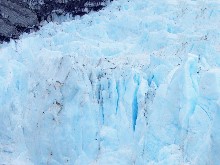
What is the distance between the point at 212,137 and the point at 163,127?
4.46 ft

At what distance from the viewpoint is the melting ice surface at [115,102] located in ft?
29.8

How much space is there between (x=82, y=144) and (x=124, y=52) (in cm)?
388

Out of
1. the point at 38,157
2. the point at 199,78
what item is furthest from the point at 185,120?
the point at 38,157

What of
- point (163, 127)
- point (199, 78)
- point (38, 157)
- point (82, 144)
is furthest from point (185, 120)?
point (38, 157)

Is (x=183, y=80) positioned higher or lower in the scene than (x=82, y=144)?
higher

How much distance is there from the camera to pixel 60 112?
1036cm

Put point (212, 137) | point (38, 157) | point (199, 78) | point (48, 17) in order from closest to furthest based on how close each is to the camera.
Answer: point (212, 137) → point (199, 78) → point (38, 157) → point (48, 17)

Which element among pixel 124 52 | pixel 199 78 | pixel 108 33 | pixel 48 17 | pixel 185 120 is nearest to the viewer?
pixel 185 120

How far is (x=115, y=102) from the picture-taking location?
10539mm

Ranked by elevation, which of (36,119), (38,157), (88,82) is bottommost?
(38,157)

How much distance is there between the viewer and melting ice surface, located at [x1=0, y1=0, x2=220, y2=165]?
907 cm

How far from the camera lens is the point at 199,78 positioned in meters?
9.76

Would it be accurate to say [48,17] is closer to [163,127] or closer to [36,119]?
[36,119]

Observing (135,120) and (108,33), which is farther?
(108,33)
